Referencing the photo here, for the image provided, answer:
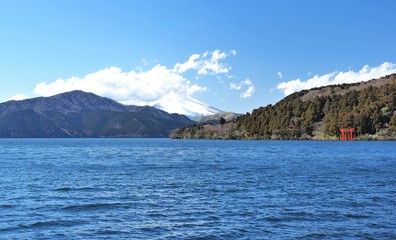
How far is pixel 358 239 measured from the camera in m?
27.9

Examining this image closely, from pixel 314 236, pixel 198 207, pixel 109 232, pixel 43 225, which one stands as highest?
pixel 198 207

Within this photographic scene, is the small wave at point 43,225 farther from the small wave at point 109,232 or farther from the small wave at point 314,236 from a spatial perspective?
the small wave at point 314,236

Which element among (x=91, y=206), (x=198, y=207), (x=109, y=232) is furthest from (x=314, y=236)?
(x=91, y=206)

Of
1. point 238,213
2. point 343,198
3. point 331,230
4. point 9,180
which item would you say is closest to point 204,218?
point 238,213

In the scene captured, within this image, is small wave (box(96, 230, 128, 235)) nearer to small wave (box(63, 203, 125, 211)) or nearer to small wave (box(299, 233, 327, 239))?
small wave (box(63, 203, 125, 211))

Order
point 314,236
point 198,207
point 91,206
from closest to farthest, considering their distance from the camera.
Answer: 1. point 314,236
2. point 198,207
3. point 91,206

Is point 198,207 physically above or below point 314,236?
above

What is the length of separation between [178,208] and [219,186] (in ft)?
51.0

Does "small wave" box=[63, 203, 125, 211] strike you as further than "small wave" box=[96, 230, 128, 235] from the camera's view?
Yes

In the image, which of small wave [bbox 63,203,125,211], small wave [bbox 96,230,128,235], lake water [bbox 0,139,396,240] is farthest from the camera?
small wave [bbox 63,203,125,211]

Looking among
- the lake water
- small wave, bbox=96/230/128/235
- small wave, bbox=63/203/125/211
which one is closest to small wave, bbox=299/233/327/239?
the lake water

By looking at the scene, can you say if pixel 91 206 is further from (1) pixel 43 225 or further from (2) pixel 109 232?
(2) pixel 109 232

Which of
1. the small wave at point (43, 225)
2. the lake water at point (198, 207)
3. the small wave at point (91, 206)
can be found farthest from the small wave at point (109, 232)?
the small wave at point (91, 206)

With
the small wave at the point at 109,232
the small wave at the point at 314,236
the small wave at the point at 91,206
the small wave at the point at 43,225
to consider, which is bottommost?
the small wave at the point at 314,236
